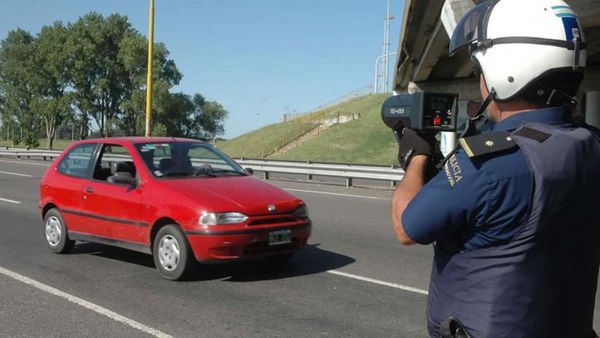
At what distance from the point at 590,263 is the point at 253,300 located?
418 cm

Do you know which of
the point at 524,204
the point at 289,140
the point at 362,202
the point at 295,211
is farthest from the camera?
the point at 289,140

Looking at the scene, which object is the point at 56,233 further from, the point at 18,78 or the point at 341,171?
the point at 18,78

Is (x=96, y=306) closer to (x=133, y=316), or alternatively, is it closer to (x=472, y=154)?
(x=133, y=316)

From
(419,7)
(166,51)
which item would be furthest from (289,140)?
(419,7)

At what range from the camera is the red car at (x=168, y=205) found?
621cm

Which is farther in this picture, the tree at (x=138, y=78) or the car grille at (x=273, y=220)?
the tree at (x=138, y=78)

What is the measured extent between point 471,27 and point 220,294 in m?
4.43

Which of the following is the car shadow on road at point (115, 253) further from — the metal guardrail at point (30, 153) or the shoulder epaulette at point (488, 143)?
the metal guardrail at point (30, 153)

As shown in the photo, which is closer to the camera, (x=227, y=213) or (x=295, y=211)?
(x=227, y=213)

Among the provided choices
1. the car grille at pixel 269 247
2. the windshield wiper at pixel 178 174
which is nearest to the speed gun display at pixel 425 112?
the car grille at pixel 269 247

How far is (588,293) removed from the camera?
191 cm

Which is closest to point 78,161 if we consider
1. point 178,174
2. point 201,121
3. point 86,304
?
point 178,174

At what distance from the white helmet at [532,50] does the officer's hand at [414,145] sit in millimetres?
284

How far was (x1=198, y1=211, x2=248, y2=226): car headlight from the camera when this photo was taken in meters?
6.12
